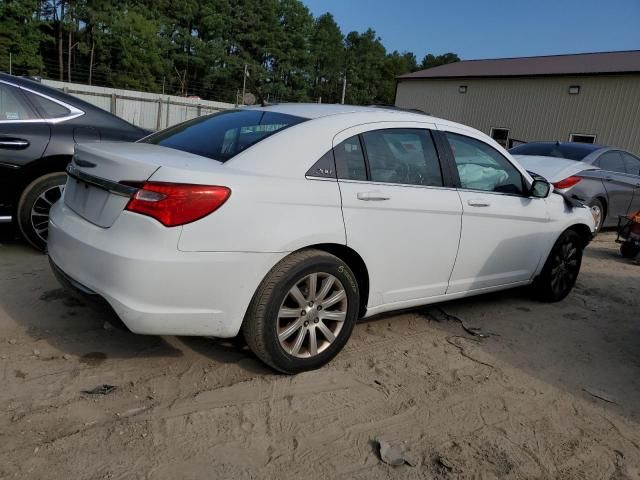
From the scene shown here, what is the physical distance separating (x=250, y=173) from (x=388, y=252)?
1069mm

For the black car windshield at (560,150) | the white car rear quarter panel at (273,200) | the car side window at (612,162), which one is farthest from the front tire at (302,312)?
the car side window at (612,162)

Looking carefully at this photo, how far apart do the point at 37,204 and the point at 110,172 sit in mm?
2372

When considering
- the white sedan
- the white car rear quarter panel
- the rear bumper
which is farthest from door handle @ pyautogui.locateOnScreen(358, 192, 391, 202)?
the rear bumper

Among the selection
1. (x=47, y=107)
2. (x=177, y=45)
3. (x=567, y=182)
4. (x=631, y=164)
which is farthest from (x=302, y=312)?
(x=177, y=45)

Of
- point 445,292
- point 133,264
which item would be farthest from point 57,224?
point 445,292

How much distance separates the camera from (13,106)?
4.67 m

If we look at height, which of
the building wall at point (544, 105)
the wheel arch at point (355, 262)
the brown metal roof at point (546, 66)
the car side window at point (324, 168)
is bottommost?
the wheel arch at point (355, 262)

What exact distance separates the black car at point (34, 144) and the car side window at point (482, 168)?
318cm

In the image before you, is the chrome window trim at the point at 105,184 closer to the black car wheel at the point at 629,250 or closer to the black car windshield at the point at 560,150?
the black car wheel at the point at 629,250

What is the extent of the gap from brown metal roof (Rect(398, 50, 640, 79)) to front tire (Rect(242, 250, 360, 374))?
24.7 metres

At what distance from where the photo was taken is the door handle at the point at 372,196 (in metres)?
3.21

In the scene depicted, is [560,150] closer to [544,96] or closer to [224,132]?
[224,132]

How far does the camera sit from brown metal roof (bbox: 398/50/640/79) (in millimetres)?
24859

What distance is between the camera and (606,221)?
8836 millimetres
